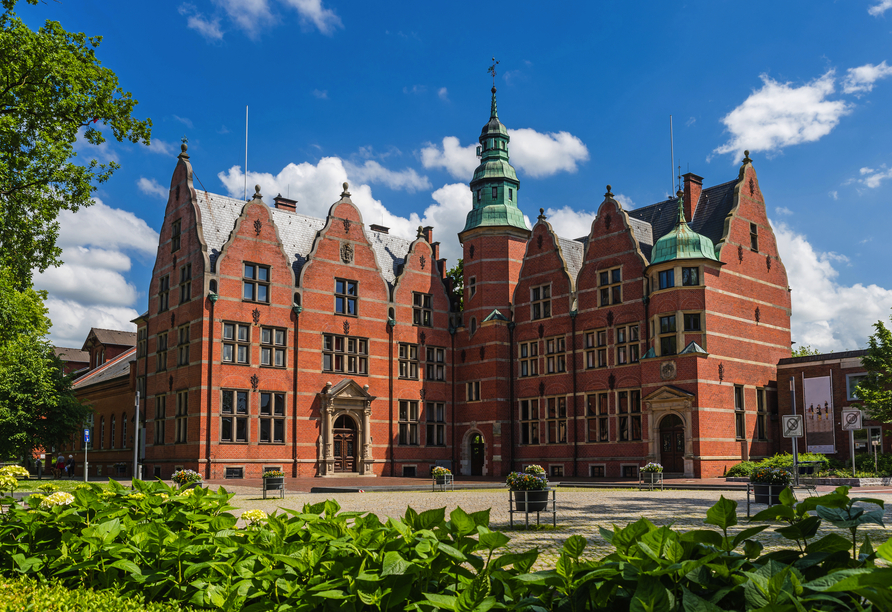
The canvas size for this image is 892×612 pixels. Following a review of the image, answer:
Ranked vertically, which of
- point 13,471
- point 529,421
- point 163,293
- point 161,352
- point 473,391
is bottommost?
point 529,421

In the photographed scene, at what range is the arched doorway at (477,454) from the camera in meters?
47.0

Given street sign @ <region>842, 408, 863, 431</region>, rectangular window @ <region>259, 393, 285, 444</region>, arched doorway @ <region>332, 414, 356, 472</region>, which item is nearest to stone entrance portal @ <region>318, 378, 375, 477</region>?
arched doorway @ <region>332, 414, 356, 472</region>

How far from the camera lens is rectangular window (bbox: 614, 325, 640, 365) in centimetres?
3925

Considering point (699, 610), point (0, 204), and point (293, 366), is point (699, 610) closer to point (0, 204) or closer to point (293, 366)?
point (0, 204)

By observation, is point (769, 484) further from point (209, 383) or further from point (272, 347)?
point (272, 347)

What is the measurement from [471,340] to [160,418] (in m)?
18.6

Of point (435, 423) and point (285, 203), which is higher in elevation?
point (285, 203)

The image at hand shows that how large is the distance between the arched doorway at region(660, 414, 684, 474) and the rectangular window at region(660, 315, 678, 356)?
10.5 ft

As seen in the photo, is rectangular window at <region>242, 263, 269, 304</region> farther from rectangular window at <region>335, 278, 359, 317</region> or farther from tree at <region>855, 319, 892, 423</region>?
tree at <region>855, 319, 892, 423</region>

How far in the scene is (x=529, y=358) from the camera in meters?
44.9

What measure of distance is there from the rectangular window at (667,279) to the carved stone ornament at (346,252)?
57.3ft

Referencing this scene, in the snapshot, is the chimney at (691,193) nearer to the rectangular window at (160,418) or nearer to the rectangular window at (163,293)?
the rectangular window at (163,293)

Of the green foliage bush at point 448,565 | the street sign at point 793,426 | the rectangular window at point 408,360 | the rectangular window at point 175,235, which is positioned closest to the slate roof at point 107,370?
the rectangular window at point 175,235

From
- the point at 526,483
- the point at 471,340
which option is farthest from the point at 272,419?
the point at 526,483
